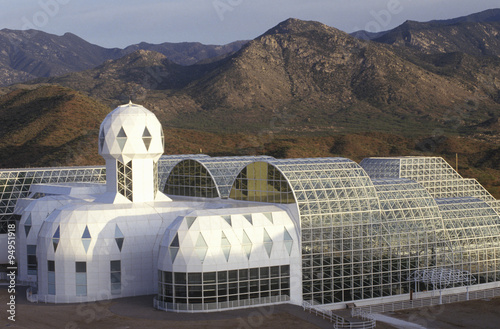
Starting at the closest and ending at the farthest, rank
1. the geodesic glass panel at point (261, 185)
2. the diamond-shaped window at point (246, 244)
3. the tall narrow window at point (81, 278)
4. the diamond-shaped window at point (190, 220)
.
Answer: the diamond-shaped window at point (190, 220), the diamond-shaped window at point (246, 244), the tall narrow window at point (81, 278), the geodesic glass panel at point (261, 185)

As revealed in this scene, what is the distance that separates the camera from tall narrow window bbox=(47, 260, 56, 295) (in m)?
Answer: 46.6

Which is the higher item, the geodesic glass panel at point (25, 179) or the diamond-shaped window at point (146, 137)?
the diamond-shaped window at point (146, 137)

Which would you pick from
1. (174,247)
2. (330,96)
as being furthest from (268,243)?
(330,96)

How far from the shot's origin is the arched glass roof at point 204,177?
6112 centimetres

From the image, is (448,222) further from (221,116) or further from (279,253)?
(221,116)

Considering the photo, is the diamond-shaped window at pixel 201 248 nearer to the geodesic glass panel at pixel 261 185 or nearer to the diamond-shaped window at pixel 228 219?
the diamond-shaped window at pixel 228 219

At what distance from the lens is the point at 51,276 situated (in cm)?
4669

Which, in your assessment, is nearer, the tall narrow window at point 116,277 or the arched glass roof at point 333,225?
the tall narrow window at point 116,277

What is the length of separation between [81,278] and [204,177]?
18.9 m

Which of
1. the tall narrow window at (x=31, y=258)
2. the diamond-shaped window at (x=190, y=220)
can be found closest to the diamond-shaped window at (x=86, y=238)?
the diamond-shaped window at (x=190, y=220)

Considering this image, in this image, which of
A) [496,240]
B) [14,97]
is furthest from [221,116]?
[496,240]

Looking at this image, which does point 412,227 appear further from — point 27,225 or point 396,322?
point 27,225

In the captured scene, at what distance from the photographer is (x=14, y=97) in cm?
15050

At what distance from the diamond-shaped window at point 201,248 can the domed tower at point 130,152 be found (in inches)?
458
